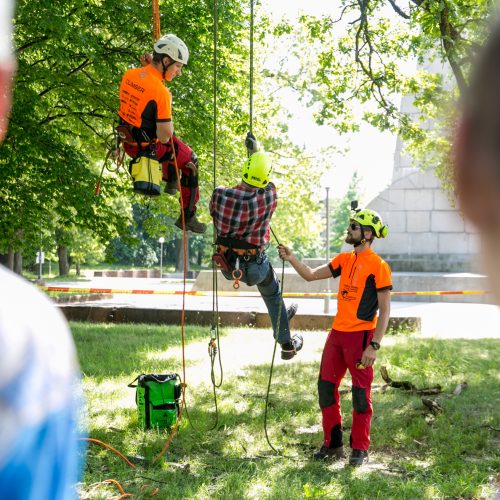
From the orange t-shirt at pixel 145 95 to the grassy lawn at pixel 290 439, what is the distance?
3187 mm

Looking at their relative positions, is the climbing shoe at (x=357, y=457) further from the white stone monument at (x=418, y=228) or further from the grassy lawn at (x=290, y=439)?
the white stone monument at (x=418, y=228)

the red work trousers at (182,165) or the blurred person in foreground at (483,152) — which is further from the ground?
the red work trousers at (182,165)

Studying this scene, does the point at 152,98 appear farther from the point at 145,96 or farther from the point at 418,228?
the point at 418,228

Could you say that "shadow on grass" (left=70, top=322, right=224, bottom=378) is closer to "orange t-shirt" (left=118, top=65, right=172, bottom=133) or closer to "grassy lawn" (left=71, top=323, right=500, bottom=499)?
"grassy lawn" (left=71, top=323, right=500, bottom=499)

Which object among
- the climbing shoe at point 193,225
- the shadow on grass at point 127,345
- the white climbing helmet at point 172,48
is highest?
the white climbing helmet at point 172,48

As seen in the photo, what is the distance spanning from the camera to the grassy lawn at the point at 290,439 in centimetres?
618

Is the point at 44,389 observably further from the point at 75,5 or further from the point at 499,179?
the point at 75,5

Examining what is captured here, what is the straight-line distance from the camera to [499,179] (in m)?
0.81

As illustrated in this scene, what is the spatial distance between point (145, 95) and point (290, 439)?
3945mm

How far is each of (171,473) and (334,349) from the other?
6.20ft

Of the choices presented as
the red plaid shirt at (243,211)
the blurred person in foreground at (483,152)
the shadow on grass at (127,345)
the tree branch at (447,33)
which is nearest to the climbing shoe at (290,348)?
the red plaid shirt at (243,211)

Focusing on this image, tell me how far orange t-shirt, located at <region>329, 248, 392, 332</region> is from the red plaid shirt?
3.17ft

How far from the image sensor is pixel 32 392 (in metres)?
0.76

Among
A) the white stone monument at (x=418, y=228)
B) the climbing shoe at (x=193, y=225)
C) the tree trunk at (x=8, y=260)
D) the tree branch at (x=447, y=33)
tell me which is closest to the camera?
the climbing shoe at (x=193, y=225)
